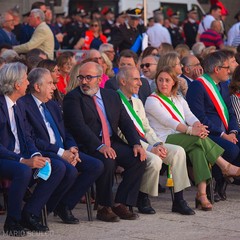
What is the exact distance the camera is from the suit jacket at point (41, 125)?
996 centimetres

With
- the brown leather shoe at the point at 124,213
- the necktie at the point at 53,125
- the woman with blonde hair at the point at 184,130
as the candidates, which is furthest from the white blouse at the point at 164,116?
the necktie at the point at 53,125

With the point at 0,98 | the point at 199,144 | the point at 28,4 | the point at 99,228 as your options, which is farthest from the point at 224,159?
the point at 28,4

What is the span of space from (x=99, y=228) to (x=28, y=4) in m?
11.8

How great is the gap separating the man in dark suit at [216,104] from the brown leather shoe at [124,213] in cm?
161

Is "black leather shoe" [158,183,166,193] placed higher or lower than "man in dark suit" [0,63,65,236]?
lower

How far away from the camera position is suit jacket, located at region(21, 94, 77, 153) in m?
9.96

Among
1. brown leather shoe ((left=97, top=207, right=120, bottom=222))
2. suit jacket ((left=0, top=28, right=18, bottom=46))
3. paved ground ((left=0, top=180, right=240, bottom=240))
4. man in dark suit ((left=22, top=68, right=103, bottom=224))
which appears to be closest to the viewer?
paved ground ((left=0, top=180, right=240, bottom=240))

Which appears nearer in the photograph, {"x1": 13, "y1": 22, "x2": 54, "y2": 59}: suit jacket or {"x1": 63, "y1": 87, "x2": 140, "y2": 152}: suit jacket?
{"x1": 63, "y1": 87, "x2": 140, "y2": 152}: suit jacket

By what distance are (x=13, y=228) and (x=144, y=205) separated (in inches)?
74.2

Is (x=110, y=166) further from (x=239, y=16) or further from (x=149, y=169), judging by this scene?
(x=239, y=16)

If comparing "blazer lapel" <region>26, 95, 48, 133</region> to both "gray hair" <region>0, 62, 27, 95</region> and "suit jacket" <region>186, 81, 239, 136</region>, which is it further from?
"suit jacket" <region>186, 81, 239, 136</region>

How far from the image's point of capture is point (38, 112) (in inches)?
398

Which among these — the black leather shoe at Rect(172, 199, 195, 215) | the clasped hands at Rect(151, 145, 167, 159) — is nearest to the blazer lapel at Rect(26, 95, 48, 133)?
the clasped hands at Rect(151, 145, 167, 159)

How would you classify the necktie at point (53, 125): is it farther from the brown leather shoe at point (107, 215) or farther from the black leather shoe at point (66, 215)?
the brown leather shoe at point (107, 215)
